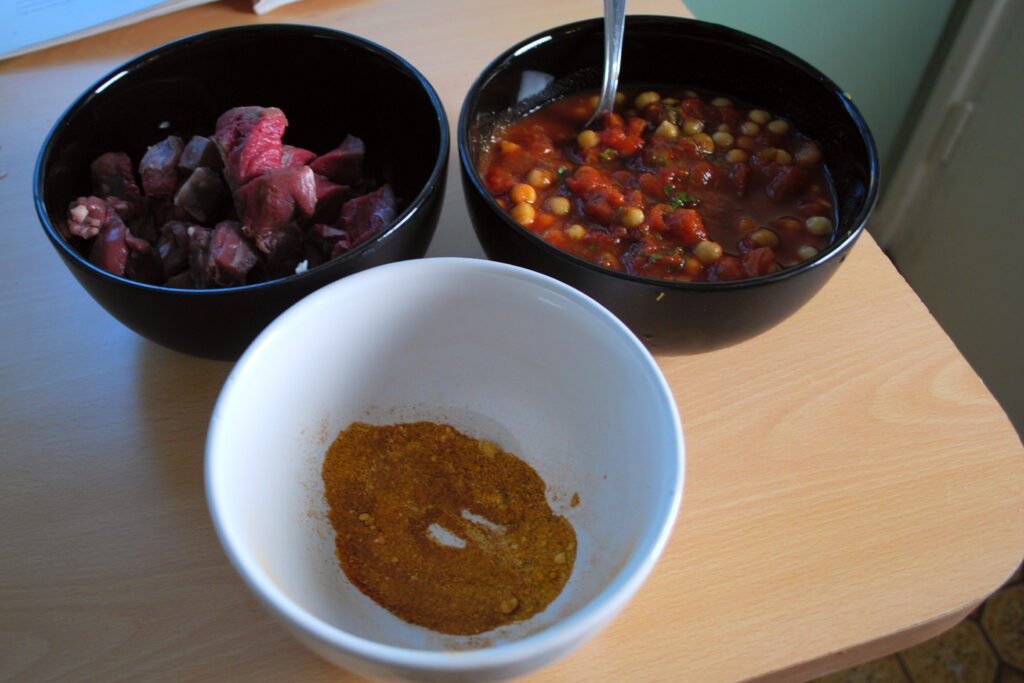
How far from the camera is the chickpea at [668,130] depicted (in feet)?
3.84

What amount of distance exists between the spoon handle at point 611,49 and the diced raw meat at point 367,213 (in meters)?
0.35

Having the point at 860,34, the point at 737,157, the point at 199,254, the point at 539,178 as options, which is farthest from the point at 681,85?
the point at 860,34

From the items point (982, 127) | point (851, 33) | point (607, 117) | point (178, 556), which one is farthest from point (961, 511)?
point (851, 33)

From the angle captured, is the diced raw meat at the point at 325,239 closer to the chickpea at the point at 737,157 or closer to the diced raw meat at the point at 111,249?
the diced raw meat at the point at 111,249

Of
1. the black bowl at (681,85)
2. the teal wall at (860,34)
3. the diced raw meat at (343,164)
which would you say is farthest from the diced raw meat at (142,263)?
the teal wall at (860,34)

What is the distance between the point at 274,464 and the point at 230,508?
0.12m

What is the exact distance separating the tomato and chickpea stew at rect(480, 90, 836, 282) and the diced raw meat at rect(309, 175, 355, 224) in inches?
7.6

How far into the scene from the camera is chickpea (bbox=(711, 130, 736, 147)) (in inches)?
46.4

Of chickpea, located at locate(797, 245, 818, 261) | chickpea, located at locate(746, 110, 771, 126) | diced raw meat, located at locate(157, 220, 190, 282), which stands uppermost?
chickpea, located at locate(746, 110, 771, 126)

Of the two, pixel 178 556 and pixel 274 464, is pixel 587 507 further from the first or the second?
pixel 178 556

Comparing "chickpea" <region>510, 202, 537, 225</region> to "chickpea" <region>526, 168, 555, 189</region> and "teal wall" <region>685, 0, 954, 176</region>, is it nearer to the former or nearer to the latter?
"chickpea" <region>526, 168, 555, 189</region>

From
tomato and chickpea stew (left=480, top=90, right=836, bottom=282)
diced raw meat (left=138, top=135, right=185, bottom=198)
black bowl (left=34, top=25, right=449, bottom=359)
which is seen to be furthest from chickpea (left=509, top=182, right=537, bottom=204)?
diced raw meat (left=138, top=135, right=185, bottom=198)

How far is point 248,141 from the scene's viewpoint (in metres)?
1.06

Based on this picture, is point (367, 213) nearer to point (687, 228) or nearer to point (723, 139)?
point (687, 228)
